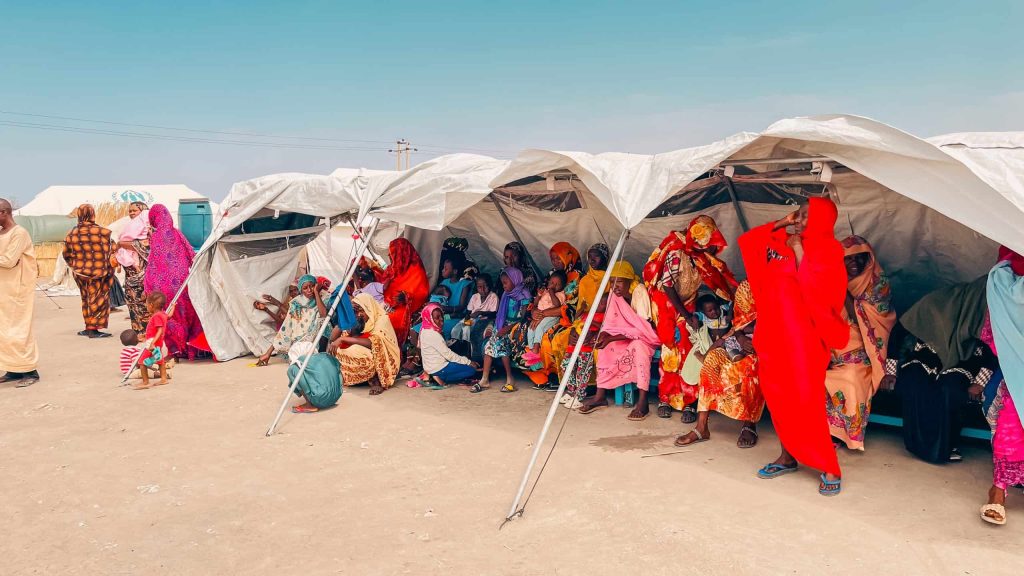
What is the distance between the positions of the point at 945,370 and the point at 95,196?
32055 millimetres

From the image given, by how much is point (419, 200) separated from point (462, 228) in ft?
8.59

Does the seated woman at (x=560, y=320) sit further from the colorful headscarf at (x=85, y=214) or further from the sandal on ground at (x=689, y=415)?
the colorful headscarf at (x=85, y=214)

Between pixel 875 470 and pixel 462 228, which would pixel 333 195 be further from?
A: pixel 875 470

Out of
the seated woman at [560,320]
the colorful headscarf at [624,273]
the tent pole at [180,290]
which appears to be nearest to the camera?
the colorful headscarf at [624,273]

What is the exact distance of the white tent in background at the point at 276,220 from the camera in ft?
20.0

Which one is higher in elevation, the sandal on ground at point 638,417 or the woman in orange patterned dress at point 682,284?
the woman in orange patterned dress at point 682,284

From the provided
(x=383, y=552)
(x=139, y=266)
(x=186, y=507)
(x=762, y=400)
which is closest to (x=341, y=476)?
(x=186, y=507)

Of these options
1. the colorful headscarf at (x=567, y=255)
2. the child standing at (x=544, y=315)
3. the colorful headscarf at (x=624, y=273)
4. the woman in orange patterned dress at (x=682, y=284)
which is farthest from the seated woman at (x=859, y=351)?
the colorful headscarf at (x=567, y=255)

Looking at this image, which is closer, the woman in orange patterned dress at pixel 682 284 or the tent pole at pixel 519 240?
the woman in orange patterned dress at pixel 682 284

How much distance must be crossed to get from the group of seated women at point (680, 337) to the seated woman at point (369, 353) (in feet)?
0.04

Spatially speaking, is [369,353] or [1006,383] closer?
[1006,383]

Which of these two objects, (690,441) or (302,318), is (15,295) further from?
(690,441)

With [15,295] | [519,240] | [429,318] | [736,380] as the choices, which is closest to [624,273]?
[736,380]

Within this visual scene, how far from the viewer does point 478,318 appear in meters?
7.44
